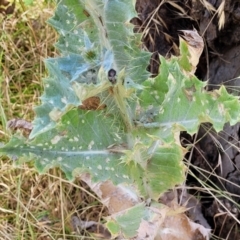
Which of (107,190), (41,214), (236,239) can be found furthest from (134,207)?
(41,214)

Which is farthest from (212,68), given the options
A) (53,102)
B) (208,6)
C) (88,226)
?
(53,102)

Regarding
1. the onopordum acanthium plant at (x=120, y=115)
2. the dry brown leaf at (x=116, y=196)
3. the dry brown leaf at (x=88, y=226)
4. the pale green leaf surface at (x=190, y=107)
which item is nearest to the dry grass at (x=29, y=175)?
the dry brown leaf at (x=88, y=226)

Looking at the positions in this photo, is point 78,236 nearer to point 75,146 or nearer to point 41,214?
point 41,214

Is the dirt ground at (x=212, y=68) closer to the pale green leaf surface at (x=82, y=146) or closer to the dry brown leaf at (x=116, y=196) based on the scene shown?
the dry brown leaf at (x=116, y=196)

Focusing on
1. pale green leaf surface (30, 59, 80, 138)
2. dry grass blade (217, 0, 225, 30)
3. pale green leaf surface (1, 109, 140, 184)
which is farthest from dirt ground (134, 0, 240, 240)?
pale green leaf surface (30, 59, 80, 138)

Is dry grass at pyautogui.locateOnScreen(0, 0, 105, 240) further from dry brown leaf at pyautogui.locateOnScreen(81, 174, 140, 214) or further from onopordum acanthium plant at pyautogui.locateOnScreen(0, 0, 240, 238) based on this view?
onopordum acanthium plant at pyautogui.locateOnScreen(0, 0, 240, 238)

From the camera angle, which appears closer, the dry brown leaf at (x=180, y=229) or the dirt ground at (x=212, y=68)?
the dry brown leaf at (x=180, y=229)
